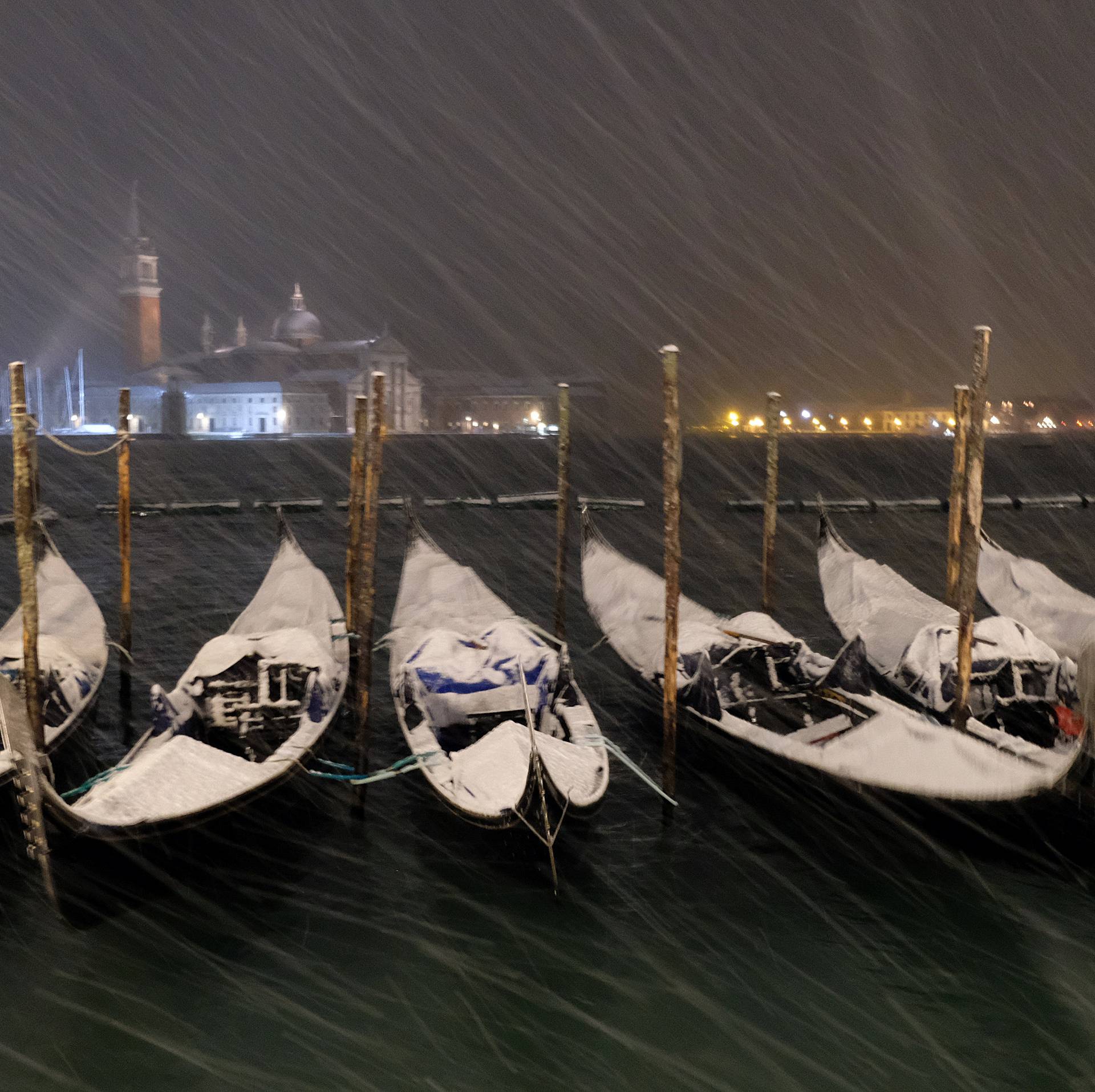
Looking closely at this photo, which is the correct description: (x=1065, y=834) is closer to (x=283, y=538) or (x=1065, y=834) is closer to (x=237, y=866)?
(x=237, y=866)

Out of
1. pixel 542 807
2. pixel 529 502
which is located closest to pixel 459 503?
pixel 529 502

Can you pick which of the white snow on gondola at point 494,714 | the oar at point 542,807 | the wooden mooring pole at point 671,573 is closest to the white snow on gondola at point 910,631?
the wooden mooring pole at point 671,573

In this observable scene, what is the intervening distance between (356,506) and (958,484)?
5.84m

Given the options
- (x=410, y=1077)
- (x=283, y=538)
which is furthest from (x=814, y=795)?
(x=283, y=538)

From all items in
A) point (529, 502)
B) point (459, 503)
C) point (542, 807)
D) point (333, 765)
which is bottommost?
point (459, 503)

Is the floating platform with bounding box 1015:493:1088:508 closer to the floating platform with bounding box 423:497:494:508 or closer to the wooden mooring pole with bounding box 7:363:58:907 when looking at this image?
the floating platform with bounding box 423:497:494:508

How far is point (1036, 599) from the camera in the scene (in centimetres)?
1223

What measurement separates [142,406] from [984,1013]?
9164cm

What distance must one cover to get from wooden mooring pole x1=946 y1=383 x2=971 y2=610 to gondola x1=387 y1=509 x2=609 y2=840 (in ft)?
12.9

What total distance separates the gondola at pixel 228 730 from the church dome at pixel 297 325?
96.7m

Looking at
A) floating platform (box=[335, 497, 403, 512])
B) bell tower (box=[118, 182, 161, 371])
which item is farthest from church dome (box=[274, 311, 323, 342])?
floating platform (box=[335, 497, 403, 512])

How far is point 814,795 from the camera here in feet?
27.3

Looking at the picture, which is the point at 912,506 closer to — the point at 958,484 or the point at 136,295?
the point at 958,484

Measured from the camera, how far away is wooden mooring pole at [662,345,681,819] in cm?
832
